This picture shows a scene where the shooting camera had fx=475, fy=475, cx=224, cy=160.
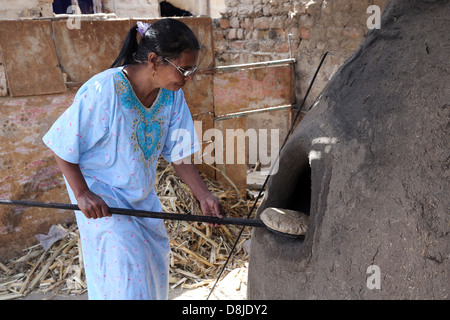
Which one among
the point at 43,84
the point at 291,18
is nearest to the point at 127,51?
the point at 43,84

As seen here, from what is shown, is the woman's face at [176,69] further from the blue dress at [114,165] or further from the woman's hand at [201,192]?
the woman's hand at [201,192]

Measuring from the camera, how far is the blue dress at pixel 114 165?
2.05 m

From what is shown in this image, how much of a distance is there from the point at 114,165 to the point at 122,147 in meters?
0.09

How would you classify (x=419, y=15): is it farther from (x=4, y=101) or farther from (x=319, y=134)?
(x=4, y=101)

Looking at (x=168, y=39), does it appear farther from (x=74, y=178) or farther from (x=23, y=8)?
(x=23, y=8)

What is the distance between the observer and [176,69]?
2047 mm

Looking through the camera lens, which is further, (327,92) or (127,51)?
(127,51)

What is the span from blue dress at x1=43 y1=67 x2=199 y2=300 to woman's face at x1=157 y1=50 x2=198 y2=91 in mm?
166

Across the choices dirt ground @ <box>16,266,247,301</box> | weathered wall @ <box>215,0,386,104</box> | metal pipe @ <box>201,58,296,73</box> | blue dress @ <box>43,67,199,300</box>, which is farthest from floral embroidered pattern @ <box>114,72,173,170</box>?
weathered wall @ <box>215,0,386,104</box>

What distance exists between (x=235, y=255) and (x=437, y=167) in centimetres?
331

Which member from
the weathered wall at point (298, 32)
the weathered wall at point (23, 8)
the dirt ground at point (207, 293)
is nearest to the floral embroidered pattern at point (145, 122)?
the dirt ground at point (207, 293)

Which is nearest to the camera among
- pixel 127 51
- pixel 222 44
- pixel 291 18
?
pixel 127 51

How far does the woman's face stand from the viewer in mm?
2041
